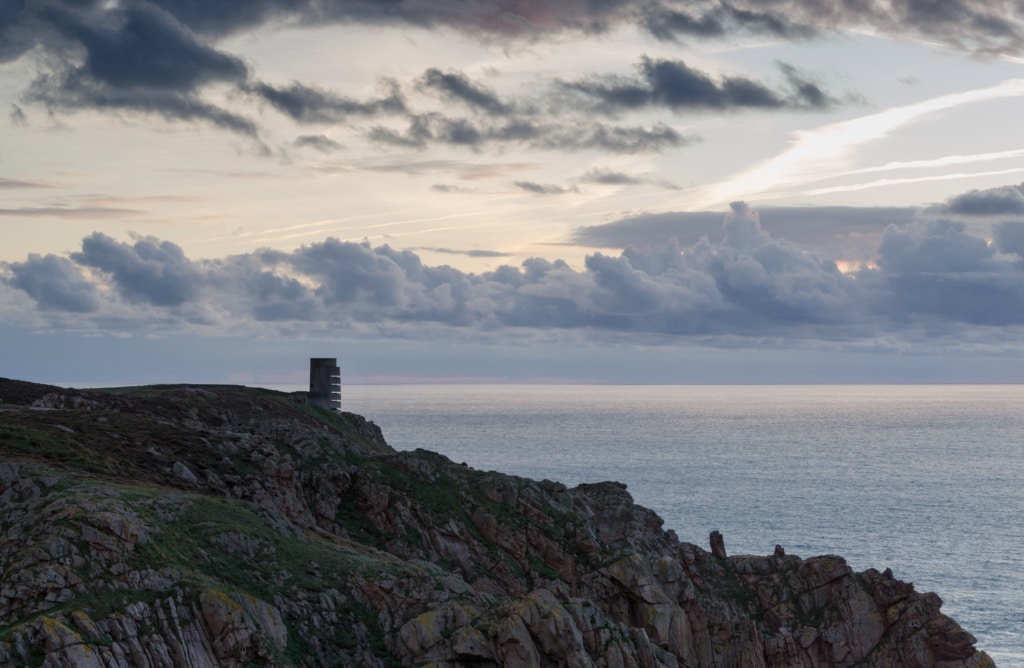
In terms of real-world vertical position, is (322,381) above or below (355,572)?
above

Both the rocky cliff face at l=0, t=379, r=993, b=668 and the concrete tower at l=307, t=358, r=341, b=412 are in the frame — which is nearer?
the rocky cliff face at l=0, t=379, r=993, b=668

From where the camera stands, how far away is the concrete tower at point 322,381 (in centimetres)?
13475

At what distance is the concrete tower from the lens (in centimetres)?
13475

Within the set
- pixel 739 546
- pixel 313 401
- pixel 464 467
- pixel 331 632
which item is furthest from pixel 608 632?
pixel 313 401

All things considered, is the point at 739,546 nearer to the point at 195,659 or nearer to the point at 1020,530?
the point at 1020,530

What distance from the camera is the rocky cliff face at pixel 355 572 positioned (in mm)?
37406

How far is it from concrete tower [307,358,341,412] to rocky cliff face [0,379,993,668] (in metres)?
45.2

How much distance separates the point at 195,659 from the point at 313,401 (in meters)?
99.6

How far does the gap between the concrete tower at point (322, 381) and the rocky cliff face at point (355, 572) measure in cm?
4518

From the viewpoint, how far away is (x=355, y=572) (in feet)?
151

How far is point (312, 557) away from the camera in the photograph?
46.6 metres

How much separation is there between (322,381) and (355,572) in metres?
91.4

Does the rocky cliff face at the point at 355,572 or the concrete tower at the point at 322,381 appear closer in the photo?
the rocky cliff face at the point at 355,572

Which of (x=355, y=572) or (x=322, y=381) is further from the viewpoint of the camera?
(x=322, y=381)
